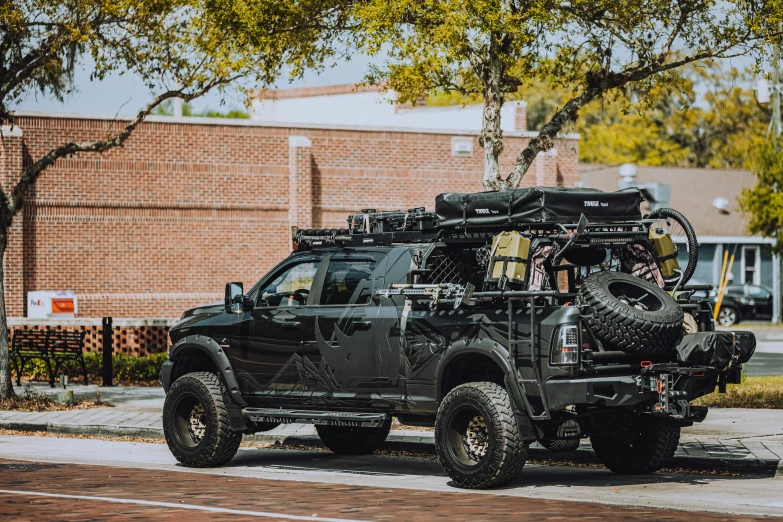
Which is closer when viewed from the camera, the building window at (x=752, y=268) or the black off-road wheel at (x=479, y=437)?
the black off-road wheel at (x=479, y=437)

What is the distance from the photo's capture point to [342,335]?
11531 millimetres

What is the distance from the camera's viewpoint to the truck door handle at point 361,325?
11.4m

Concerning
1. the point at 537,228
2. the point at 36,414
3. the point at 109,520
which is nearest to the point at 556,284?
the point at 537,228

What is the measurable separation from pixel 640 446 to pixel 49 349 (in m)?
12.7

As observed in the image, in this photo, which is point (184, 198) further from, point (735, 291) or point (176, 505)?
point (176, 505)

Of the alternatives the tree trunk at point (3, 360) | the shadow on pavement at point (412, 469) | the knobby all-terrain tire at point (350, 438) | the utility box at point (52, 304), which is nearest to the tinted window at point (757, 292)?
the utility box at point (52, 304)

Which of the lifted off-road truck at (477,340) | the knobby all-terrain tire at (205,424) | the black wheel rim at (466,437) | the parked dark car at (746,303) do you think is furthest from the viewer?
the parked dark car at (746,303)

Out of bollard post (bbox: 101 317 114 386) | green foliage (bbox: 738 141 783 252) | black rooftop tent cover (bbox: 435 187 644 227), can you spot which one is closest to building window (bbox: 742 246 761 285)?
green foliage (bbox: 738 141 783 252)

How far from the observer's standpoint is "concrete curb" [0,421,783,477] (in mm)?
11508

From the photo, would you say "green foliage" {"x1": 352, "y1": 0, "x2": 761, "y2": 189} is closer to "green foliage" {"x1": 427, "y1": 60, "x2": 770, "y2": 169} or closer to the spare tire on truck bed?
the spare tire on truck bed

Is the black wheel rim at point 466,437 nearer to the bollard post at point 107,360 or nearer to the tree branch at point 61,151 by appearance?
the tree branch at point 61,151

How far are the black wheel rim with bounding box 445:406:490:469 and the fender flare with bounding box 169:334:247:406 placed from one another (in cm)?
257

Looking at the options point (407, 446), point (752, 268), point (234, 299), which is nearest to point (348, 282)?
point (234, 299)

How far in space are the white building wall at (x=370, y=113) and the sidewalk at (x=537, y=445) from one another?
23202 millimetres
